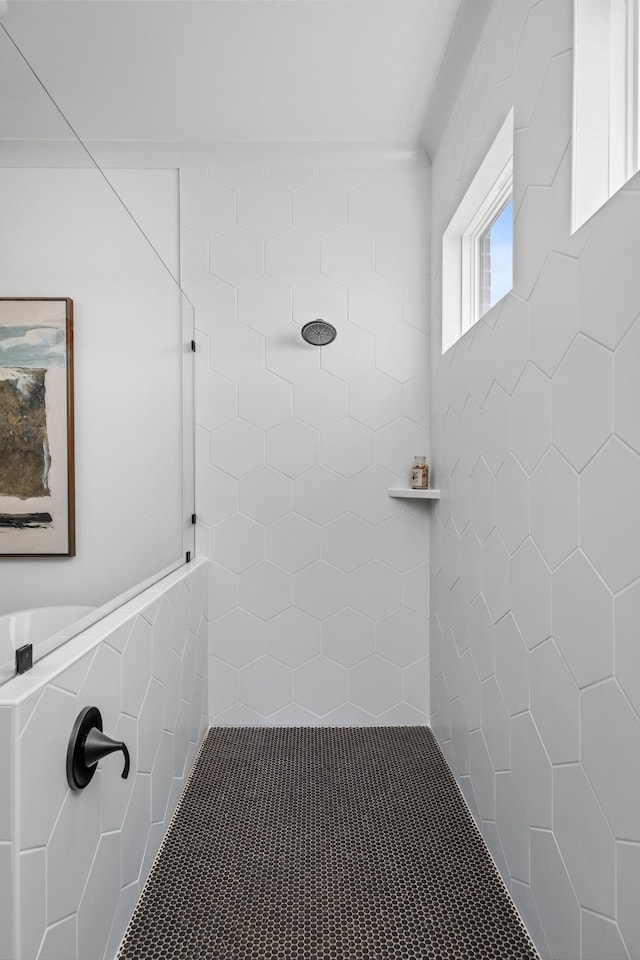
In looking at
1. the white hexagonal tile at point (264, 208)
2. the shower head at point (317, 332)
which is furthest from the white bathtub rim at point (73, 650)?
the white hexagonal tile at point (264, 208)

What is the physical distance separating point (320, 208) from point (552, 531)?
1.70 m

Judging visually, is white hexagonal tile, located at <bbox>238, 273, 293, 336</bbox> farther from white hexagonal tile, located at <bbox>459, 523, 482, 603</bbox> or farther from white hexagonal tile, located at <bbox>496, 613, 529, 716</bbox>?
white hexagonal tile, located at <bbox>496, 613, 529, 716</bbox>

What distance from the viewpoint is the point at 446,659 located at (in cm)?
196

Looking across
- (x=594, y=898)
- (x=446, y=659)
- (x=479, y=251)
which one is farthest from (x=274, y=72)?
(x=594, y=898)

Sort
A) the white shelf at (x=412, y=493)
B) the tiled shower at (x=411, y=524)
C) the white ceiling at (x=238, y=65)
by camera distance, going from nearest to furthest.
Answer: the tiled shower at (x=411, y=524)
the white ceiling at (x=238, y=65)
the white shelf at (x=412, y=493)

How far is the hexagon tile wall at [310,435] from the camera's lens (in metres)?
2.26

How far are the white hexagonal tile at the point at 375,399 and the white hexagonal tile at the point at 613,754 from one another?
1444mm

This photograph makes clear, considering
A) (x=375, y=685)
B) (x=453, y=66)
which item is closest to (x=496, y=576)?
(x=375, y=685)

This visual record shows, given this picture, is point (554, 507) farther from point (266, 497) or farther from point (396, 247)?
point (396, 247)

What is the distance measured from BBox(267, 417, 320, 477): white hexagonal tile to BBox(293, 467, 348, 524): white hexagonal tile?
0.14 ft

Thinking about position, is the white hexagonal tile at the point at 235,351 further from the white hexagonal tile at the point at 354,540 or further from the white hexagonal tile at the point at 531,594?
the white hexagonal tile at the point at 531,594

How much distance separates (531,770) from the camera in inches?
46.8

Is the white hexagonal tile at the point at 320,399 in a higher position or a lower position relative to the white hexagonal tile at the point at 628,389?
higher

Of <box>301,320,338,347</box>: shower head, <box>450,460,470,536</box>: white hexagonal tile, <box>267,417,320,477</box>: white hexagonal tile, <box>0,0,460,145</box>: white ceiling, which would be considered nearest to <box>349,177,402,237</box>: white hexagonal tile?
<box>0,0,460,145</box>: white ceiling
